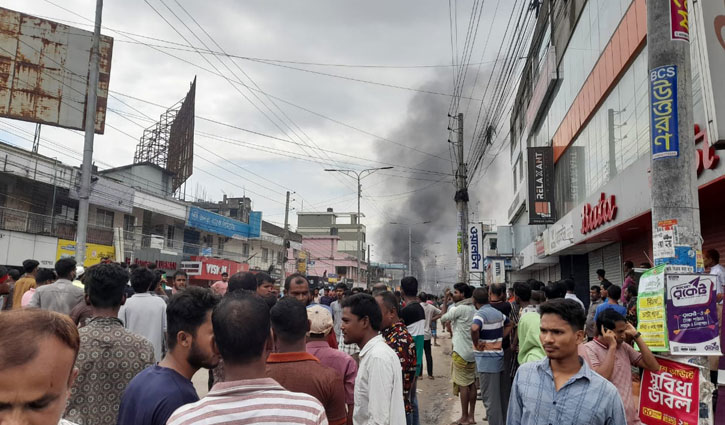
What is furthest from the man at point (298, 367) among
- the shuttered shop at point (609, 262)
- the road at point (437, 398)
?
the shuttered shop at point (609, 262)

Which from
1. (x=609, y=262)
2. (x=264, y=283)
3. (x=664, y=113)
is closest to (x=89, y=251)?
(x=264, y=283)

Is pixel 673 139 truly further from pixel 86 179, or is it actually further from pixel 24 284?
pixel 86 179

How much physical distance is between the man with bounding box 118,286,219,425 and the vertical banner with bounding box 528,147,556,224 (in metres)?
18.2

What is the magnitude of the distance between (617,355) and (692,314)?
23.6 inches

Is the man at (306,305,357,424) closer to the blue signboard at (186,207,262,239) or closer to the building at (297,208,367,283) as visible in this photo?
the blue signboard at (186,207,262,239)

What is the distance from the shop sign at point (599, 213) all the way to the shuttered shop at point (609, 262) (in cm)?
146

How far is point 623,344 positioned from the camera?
3.82 m

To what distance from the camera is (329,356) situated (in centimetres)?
346

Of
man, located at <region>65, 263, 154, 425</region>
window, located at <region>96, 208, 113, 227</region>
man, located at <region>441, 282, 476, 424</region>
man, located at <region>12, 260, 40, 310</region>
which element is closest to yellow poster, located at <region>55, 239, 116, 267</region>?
window, located at <region>96, 208, 113, 227</region>

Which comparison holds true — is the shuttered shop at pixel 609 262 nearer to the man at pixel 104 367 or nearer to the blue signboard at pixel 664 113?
the blue signboard at pixel 664 113

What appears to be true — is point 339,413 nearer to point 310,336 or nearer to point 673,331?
point 310,336

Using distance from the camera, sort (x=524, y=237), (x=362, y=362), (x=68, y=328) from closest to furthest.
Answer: (x=68, y=328) → (x=362, y=362) → (x=524, y=237)

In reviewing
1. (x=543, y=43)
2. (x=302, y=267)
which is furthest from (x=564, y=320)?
(x=302, y=267)

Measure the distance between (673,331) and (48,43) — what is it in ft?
80.1
